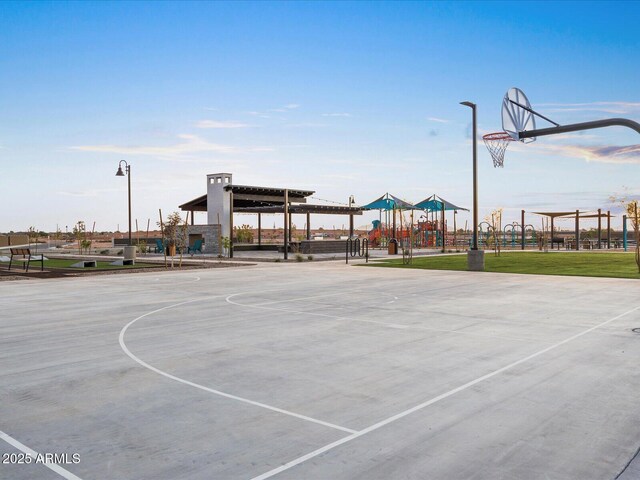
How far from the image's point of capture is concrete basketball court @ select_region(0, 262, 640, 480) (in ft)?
13.8

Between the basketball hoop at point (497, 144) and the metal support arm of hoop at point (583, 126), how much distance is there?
9.81 ft

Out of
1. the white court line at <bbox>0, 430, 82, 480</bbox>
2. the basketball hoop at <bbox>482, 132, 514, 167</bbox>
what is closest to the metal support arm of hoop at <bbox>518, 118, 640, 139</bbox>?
the basketball hoop at <bbox>482, 132, 514, 167</bbox>

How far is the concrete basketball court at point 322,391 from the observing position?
4195 millimetres

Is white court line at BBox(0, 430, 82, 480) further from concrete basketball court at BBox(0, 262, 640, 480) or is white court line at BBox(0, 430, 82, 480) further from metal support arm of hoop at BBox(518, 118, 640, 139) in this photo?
metal support arm of hoop at BBox(518, 118, 640, 139)

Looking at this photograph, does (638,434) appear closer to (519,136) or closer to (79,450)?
(79,450)

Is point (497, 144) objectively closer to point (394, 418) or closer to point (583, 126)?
point (583, 126)

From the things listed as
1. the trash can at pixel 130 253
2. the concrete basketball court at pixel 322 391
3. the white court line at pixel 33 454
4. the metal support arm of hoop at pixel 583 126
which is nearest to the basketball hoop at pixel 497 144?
the metal support arm of hoop at pixel 583 126

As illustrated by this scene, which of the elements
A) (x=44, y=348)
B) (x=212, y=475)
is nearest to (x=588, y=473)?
(x=212, y=475)

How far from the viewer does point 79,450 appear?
4.41m

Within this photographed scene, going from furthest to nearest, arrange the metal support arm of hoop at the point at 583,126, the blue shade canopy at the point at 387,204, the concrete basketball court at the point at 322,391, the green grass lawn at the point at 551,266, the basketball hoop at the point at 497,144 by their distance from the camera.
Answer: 1. the blue shade canopy at the point at 387,204
2. the green grass lawn at the point at 551,266
3. the basketball hoop at the point at 497,144
4. the metal support arm of hoop at the point at 583,126
5. the concrete basketball court at the point at 322,391

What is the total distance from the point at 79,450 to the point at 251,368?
9.14 feet

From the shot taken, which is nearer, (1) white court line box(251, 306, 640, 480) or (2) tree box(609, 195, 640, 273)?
(1) white court line box(251, 306, 640, 480)

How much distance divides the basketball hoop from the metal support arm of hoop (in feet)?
9.81

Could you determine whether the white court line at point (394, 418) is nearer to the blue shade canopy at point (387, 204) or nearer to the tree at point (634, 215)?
the tree at point (634, 215)
